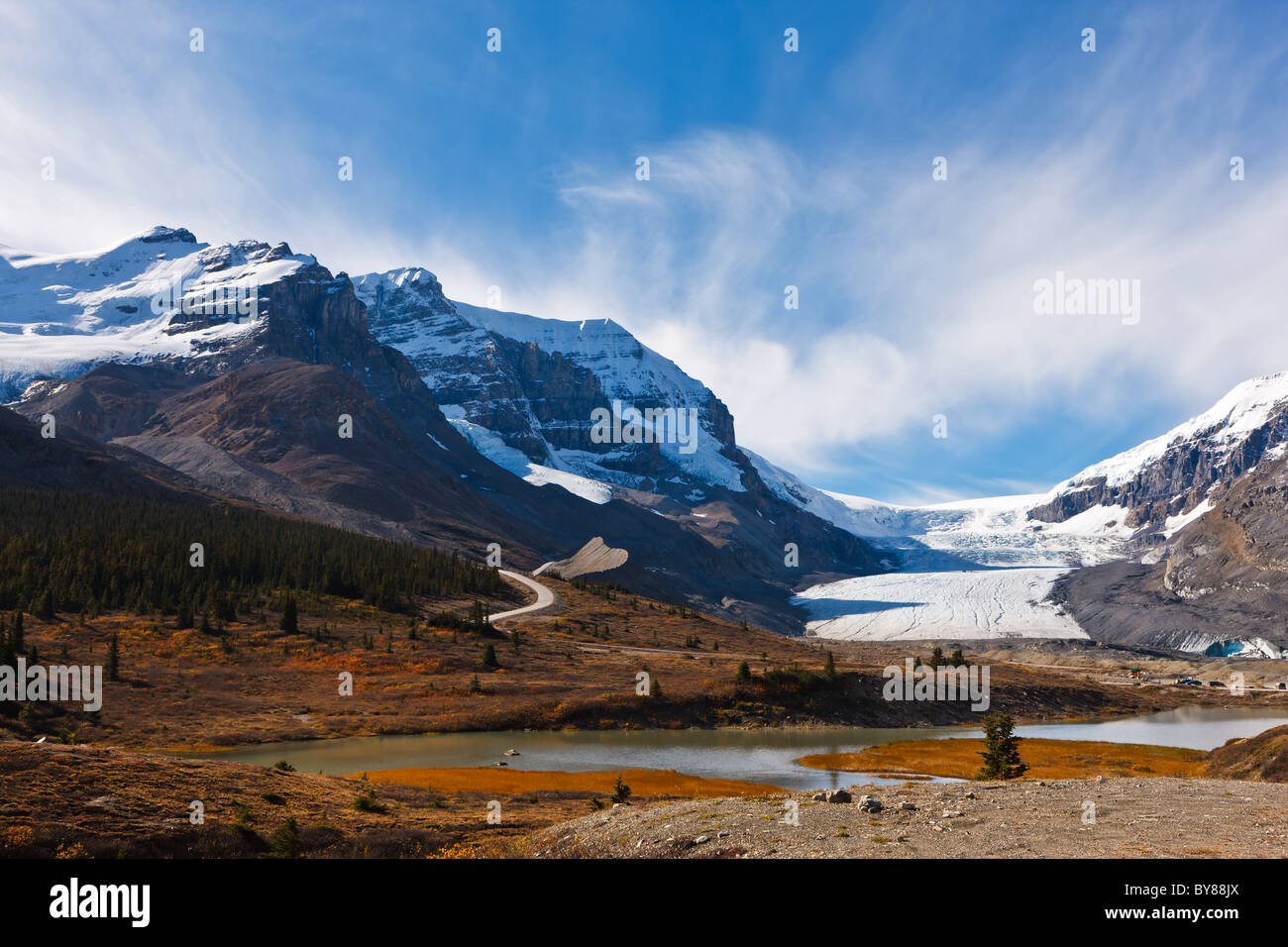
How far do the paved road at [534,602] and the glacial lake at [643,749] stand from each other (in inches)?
2232

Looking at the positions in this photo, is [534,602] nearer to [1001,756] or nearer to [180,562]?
[180,562]

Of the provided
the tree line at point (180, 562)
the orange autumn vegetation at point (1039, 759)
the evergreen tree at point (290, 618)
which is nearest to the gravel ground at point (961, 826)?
the orange autumn vegetation at point (1039, 759)

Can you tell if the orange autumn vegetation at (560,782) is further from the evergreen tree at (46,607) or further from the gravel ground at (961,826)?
the evergreen tree at (46,607)

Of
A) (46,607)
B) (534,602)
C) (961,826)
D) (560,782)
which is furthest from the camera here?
(534,602)

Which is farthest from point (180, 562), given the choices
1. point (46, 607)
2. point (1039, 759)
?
point (1039, 759)

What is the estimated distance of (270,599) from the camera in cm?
10569

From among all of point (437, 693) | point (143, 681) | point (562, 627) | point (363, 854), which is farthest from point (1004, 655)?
point (363, 854)

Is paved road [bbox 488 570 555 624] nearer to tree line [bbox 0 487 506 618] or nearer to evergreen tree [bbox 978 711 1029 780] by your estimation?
tree line [bbox 0 487 506 618]

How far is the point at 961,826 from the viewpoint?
A: 69.6ft

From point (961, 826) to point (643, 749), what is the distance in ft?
129

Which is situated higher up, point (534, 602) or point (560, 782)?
point (534, 602)

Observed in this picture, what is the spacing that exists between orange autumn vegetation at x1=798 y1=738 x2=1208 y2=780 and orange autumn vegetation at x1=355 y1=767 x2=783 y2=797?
1155 centimetres
